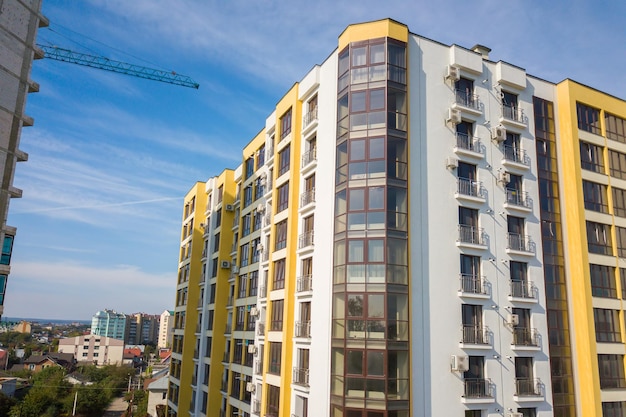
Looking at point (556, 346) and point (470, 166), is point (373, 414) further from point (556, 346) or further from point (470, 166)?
point (470, 166)

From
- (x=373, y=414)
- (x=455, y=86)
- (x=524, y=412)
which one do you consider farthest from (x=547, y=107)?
(x=373, y=414)

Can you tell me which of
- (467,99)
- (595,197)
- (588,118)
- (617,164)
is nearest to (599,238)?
(595,197)

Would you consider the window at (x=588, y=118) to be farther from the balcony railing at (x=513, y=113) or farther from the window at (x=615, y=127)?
the balcony railing at (x=513, y=113)

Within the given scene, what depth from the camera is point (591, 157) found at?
2564 cm

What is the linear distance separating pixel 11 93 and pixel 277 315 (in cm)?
1585

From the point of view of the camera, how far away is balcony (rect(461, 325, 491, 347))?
20016 millimetres

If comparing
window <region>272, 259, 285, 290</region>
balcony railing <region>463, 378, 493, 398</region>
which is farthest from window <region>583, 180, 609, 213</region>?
window <region>272, 259, 285, 290</region>

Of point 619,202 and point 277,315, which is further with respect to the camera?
point 619,202

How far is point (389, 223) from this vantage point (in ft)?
65.6

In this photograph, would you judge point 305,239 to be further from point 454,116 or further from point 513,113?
point 513,113

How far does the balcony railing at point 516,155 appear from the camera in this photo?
23.4m

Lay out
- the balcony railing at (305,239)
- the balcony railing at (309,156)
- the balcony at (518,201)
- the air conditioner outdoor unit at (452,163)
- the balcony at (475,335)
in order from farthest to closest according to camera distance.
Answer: the balcony railing at (309,156) → the balcony railing at (305,239) → the balcony at (518,201) → the air conditioner outdoor unit at (452,163) → the balcony at (475,335)

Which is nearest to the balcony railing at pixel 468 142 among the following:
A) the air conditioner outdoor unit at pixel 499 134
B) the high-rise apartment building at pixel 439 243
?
the high-rise apartment building at pixel 439 243

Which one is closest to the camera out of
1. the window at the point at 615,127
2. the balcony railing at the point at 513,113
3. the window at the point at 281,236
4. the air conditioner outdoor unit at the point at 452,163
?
the air conditioner outdoor unit at the point at 452,163
